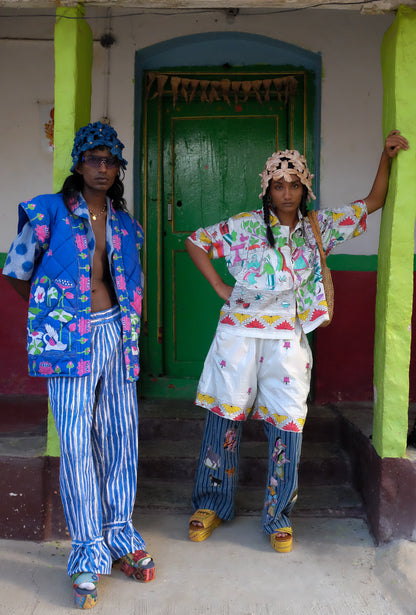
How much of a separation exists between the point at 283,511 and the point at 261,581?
41cm

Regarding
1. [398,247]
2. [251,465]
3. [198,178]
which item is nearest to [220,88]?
[198,178]

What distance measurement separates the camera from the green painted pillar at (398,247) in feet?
9.90

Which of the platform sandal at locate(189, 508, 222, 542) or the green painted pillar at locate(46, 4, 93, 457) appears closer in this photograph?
the green painted pillar at locate(46, 4, 93, 457)

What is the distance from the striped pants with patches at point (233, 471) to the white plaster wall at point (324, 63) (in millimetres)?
1816

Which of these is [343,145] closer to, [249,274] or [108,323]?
[249,274]

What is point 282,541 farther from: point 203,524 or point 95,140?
point 95,140

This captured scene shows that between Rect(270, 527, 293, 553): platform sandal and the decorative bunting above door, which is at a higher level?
the decorative bunting above door

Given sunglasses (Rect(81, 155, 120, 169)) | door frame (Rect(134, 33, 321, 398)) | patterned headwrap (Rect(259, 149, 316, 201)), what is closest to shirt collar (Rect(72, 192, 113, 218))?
sunglasses (Rect(81, 155, 120, 169))

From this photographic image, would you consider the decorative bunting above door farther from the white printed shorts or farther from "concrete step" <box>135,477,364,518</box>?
"concrete step" <box>135,477,364,518</box>

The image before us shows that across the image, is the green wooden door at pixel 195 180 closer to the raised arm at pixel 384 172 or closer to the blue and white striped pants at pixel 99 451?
the raised arm at pixel 384 172

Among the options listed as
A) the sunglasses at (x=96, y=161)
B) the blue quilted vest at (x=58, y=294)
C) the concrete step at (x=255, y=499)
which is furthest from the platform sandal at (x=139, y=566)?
the sunglasses at (x=96, y=161)

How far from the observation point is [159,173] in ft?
15.2

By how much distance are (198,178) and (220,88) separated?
2.21ft

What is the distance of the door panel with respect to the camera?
4.61 meters
